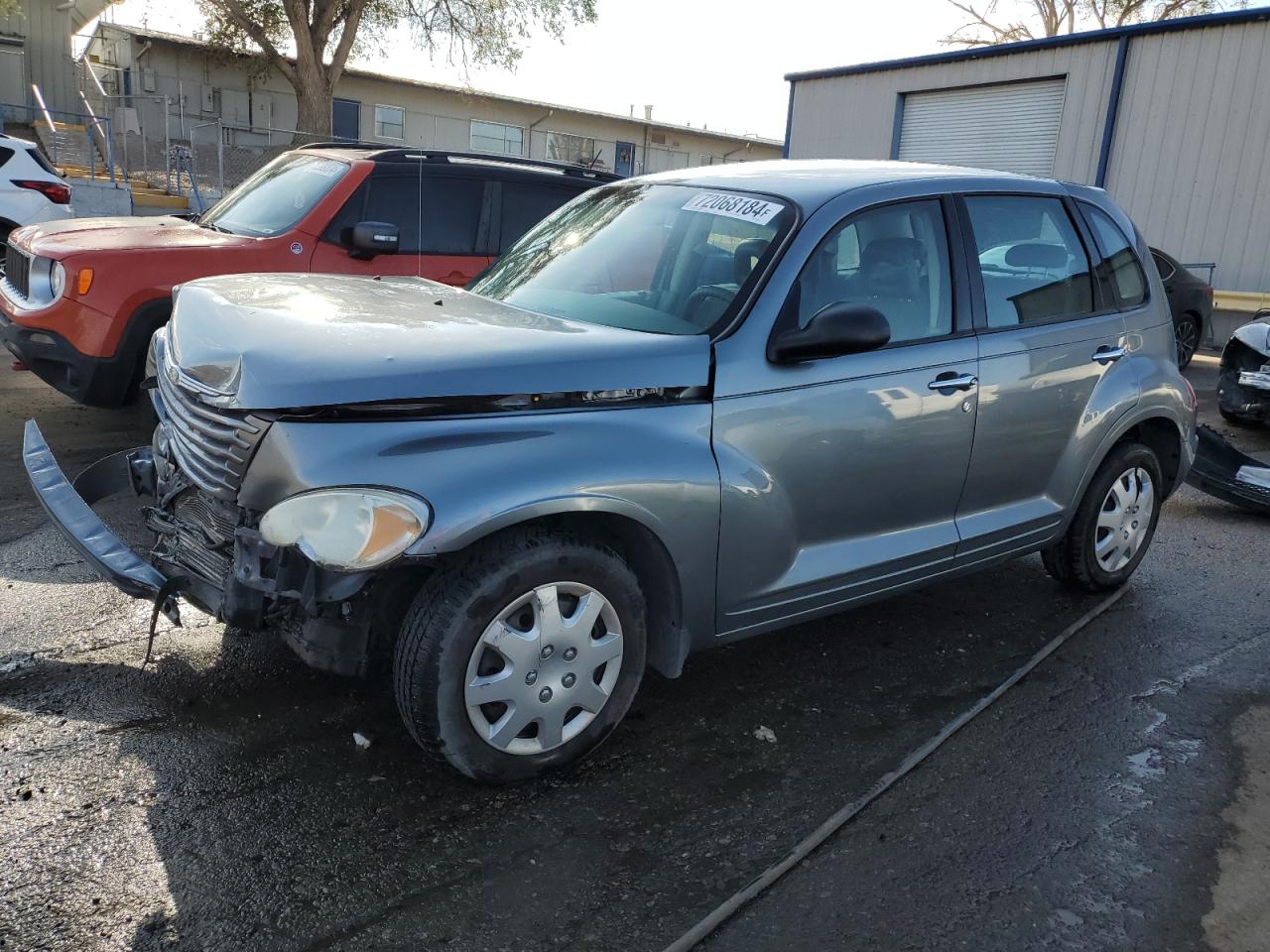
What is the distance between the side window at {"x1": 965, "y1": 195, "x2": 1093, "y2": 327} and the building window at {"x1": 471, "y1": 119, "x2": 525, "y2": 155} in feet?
83.5

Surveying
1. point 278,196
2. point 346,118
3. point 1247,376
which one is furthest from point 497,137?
point 1247,376

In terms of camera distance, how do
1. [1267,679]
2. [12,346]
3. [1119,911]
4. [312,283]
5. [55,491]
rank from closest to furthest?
1. [1119,911]
2. [55,491]
3. [312,283]
4. [1267,679]
5. [12,346]

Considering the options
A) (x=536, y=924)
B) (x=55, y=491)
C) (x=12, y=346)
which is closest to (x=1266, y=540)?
(x=536, y=924)

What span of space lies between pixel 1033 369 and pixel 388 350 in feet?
8.49

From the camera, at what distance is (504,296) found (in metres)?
3.94

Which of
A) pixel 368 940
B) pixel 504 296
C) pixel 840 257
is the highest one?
pixel 840 257

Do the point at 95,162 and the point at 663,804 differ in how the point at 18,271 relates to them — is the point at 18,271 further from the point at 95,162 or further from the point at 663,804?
the point at 95,162

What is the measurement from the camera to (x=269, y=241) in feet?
21.0

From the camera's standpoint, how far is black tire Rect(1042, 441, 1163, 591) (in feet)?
15.1

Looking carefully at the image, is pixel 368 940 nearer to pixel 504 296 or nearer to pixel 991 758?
pixel 991 758

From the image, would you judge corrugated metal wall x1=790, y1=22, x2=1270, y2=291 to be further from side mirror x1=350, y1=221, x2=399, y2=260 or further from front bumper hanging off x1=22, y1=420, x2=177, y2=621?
front bumper hanging off x1=22, y1=420, x2=177, y2=621

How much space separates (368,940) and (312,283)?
2.32 m

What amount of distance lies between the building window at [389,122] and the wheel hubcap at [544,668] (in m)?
27.3

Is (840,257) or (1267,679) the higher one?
(840,257)
